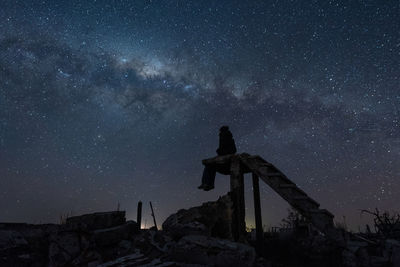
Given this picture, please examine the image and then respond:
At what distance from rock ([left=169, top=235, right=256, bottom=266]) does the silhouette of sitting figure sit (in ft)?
9.74

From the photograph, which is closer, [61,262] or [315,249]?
[61,262]

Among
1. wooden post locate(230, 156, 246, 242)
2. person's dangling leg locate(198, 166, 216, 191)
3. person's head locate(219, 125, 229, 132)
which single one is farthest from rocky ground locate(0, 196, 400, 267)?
person's head locate(219, 125, 229, 132)

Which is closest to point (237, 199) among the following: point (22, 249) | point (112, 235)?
point (112, 235)

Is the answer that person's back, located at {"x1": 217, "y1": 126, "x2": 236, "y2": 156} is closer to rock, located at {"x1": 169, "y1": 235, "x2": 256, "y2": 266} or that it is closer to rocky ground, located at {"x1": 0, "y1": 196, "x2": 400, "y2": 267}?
rocky ground, located at {"x1": 0, "y1": 196, "x2": 400, "y2": 267}

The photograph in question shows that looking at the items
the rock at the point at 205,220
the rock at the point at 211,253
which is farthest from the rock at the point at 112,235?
the rock at the point at 211,253

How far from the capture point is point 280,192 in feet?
21.0

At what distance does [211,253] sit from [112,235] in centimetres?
354

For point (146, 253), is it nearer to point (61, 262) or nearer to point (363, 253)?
point (61, 262)

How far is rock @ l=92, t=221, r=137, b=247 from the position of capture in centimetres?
698

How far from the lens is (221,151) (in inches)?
338

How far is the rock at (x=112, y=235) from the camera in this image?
6.98 meters

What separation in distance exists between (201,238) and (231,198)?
2354 mm

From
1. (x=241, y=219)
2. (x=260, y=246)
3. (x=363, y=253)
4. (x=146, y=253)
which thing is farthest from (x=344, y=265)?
(x=146, y=253)

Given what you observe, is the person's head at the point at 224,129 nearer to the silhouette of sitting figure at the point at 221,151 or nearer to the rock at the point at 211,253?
the silhouette of sitting figure at the point at 221,151
